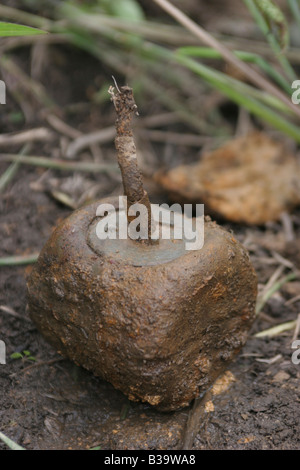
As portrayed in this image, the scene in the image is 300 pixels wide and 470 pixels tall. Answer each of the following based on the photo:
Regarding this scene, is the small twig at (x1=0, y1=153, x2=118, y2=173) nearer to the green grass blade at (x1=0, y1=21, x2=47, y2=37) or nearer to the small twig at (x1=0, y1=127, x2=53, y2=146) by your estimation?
the small twig at (x1=0, y1=127, x2=53, y2=146)

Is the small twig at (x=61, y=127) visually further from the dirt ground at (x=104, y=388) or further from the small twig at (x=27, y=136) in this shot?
the dirt ground at (x=104, y=388)

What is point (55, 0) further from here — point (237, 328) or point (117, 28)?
point (237, 328)

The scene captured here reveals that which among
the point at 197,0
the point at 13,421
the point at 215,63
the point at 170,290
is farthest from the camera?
the point at 197,0

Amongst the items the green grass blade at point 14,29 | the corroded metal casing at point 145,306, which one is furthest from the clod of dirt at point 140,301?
the green grass blade at point 14,29

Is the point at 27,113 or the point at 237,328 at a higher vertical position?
the point at 27,113

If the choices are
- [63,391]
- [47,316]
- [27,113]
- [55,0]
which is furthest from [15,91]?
[63,391]
